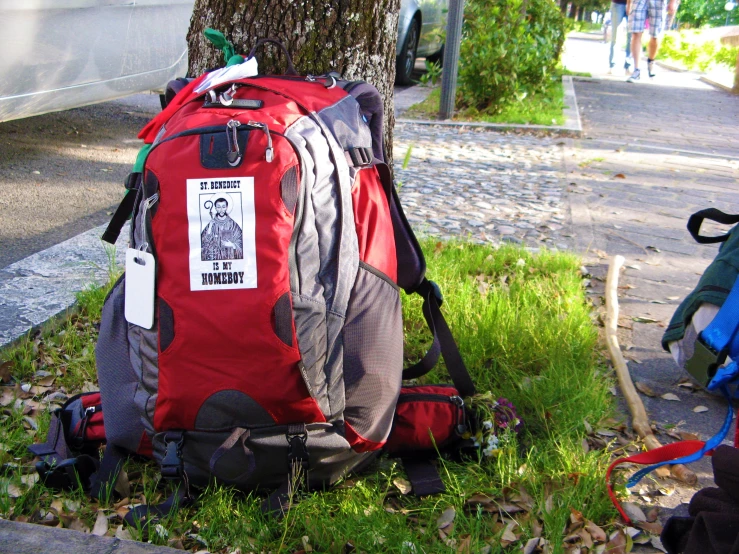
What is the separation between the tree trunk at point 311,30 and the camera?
2.55 m

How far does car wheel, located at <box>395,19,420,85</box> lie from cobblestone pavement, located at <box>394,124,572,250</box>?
2.20 metres

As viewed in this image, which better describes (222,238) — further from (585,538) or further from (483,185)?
(483,185)

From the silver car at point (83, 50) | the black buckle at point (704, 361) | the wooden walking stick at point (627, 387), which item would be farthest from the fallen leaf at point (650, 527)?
the silver car at point (83, 50)

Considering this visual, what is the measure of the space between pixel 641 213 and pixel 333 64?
8.96 ft

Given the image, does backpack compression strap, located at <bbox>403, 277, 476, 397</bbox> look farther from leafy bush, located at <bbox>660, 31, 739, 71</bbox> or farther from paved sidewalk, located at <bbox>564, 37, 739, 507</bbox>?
leafy bush, located at <bbox>660, 31, 739, 71</bbox>

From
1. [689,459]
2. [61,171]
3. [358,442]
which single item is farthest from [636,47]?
→ [358,442]

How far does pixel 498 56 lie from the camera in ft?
23.6

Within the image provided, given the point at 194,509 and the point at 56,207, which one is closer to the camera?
the point at 194,509

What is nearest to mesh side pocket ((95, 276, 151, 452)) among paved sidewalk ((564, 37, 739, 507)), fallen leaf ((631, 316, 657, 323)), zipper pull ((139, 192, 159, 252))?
zipper pull ((139, 192, 159, 252))

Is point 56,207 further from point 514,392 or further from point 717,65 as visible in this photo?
point 717,65

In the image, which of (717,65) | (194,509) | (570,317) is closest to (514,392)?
(570,317)

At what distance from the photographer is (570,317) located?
279cm

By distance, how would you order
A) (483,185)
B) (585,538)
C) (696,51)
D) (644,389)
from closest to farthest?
(585,538) < (644,389) < (483,185) < (696,51)

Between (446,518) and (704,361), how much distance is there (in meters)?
0.99
